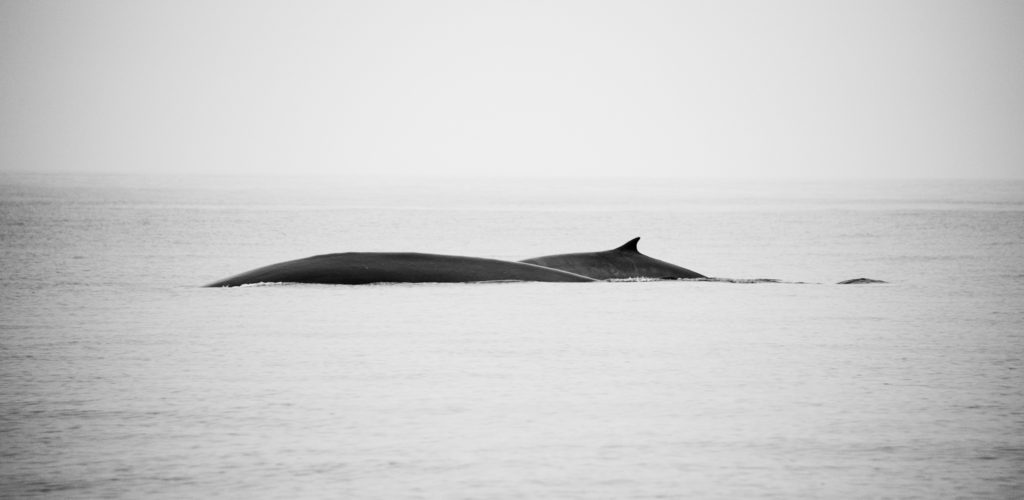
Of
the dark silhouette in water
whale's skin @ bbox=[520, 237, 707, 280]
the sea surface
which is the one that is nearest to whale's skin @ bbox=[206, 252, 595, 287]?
the sea surface

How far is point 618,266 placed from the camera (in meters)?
17.0

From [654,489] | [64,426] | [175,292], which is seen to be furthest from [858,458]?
[175,292]

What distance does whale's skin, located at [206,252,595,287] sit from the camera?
1442cm

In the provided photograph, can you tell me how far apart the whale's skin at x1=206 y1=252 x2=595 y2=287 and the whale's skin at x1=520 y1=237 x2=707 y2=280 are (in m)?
1.05

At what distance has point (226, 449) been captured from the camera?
17.5 ft

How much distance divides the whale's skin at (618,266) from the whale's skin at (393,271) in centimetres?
105

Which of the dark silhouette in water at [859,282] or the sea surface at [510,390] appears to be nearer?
the sea surface at [510,390]

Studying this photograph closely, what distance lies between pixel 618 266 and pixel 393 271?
155 inches

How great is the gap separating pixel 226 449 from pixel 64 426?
1.12m

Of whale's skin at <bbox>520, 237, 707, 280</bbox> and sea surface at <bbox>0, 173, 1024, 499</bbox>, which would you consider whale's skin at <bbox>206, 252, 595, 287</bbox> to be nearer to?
sea surface at <bbox>0, 173, 1024, 499</bbox>

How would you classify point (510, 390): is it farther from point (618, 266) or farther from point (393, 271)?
point (618, 266)

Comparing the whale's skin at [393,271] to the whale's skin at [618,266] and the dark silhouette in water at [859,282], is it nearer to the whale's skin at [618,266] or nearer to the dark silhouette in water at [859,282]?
the whale's skin at [618,266]

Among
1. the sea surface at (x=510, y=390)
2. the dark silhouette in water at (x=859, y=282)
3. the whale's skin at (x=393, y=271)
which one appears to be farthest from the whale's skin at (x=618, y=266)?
the dark silhouette in water at (x=859, y=282)

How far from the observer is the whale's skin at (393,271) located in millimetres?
14422
